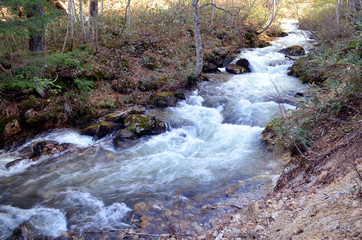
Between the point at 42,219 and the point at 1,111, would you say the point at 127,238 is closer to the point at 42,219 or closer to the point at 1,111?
the point at 42,219

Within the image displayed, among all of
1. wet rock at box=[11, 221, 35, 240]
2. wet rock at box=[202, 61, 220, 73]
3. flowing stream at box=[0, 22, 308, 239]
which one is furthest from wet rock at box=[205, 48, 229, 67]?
wet rock at box=[11, 221, 35, 240]

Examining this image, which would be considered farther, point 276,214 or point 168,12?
point 168,12

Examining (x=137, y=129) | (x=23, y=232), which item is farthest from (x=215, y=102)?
(x=23, y=232)

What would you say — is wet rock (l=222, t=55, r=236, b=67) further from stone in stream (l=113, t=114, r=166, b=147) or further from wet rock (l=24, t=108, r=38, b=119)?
wet rock (l=24, t=108, r=38, b=119)

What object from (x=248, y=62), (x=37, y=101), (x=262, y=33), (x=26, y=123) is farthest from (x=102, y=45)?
(x=262, y=33)

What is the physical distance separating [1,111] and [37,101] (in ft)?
3.95

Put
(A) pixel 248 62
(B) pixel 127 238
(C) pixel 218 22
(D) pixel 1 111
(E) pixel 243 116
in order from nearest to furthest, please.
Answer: (B) pixel 127 238, (D) pixel 1 111, (E) pixel 243 116, (A) pixel 248 62, (C) pixel 218 22

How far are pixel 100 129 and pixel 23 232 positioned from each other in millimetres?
4921

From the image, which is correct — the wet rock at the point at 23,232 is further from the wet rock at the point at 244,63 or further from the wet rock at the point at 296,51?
the wet rock at the point at 296,51

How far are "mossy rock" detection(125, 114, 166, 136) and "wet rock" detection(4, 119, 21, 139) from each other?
3982 millimetres

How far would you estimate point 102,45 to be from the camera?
12906 mm

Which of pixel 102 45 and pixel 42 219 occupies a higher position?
pixel 102 45

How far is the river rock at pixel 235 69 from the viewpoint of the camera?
51.3 ft

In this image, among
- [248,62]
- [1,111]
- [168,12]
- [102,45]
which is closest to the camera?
[1,111]
